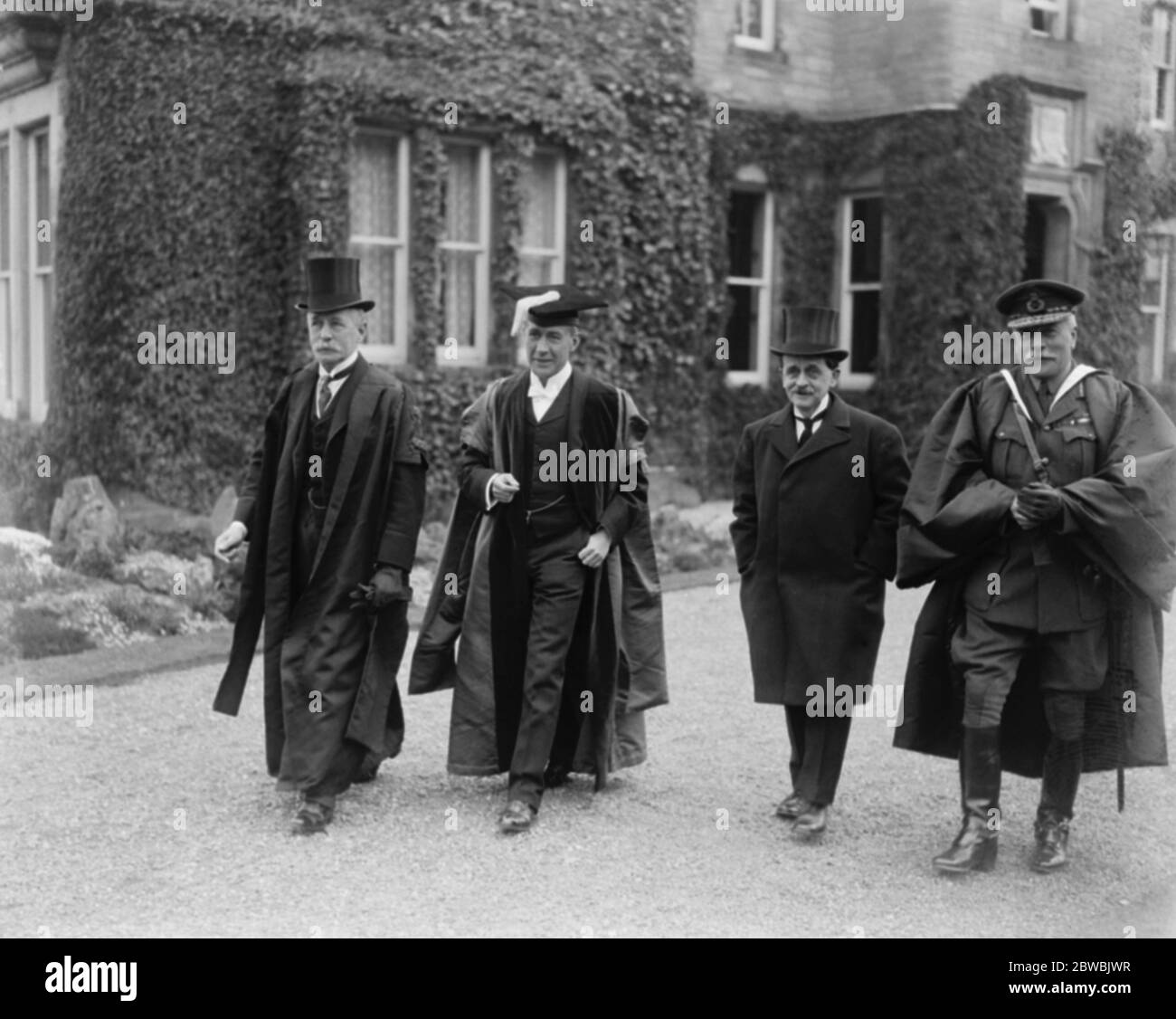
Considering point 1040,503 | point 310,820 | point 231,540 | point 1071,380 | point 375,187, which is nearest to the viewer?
point 1040,503

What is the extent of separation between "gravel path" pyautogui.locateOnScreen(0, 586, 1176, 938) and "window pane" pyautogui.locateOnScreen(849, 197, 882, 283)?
10755mm

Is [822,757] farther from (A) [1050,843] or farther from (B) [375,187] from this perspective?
(B) [375,187]

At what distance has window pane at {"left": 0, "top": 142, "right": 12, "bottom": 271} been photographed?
13.9 m

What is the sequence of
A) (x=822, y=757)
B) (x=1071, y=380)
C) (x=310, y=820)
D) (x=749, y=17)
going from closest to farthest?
1. (x=1071, y=380)
2. (x=310, y=820)
3. (x=822, y=757)
4. (x=749, y=17)

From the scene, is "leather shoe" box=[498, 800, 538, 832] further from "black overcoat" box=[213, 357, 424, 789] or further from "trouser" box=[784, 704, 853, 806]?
"trouser" box=[784, 704, 853, 806]

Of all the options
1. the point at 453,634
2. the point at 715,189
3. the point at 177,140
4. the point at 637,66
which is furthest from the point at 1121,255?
the point at 453,634

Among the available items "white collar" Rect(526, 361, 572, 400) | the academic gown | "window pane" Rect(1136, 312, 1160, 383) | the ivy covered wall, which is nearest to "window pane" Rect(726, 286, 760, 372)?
the ivy covered wall

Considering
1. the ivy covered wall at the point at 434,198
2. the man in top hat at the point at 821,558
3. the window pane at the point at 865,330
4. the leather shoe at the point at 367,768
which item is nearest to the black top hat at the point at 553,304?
the man in top hat at the point at 821,558

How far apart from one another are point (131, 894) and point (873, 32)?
47.3ft

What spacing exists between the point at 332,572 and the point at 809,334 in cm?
199

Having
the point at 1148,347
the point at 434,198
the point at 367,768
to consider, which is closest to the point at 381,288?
the point at 434,198

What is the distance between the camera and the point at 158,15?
12.5 metres

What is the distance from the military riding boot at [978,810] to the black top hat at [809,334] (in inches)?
58.2

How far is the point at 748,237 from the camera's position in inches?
680
